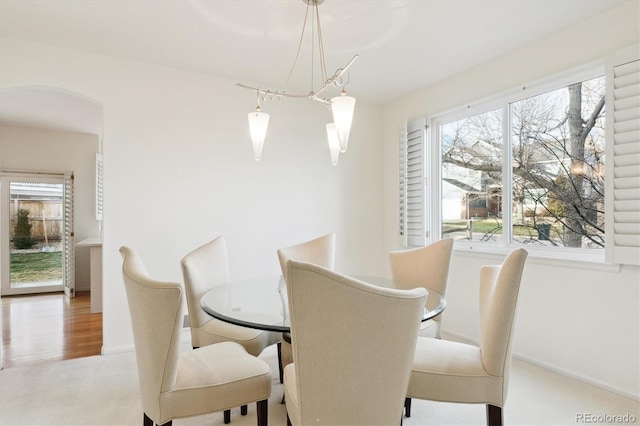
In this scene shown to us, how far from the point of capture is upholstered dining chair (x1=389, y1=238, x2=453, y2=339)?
2.34m

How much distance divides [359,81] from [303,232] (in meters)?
1.63

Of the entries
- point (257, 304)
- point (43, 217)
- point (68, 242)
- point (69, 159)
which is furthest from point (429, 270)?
point (43, 217)

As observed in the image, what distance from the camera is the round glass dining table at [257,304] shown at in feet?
5.25

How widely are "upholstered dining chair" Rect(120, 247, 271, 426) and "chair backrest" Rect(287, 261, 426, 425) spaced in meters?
0.46

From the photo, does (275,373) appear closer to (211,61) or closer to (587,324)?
(587,324)

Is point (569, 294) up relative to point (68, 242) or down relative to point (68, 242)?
down

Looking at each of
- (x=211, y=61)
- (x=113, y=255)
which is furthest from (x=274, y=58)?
(x=113, y=255)

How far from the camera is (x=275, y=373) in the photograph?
105 inches

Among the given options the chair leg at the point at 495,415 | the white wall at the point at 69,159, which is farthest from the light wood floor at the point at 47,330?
the chair leg at the point at 495,415

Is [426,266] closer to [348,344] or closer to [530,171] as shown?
[530,171]

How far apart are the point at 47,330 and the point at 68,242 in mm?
2428

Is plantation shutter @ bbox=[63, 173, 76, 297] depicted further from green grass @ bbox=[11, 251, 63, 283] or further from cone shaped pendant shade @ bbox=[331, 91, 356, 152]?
cone shaped pendant shade @ bbox=[331, 91, 356, 152]

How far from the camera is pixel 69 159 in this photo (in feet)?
19.1

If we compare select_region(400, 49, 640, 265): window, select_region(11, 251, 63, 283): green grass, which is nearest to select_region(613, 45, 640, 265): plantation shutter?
select_region(400, 49, 640, 265): window
